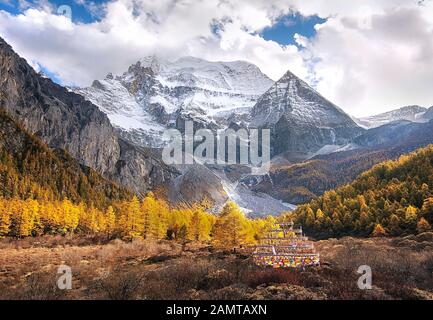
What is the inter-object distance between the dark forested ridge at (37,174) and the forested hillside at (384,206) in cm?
8288

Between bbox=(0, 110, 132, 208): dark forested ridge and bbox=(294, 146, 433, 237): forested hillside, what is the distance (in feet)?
272

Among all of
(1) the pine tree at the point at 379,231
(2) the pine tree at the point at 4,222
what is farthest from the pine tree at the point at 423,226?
(2) the pine tree at the point at 4,222

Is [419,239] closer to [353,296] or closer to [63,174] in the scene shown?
[353,296]

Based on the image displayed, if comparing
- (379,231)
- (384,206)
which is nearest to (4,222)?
(379,231)

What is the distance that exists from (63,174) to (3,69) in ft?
214

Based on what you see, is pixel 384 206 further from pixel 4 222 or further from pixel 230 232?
pixel 4 222

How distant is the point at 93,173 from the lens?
17425cm

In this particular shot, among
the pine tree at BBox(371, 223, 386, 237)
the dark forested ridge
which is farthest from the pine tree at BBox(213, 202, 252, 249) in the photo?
the dark forested ridge

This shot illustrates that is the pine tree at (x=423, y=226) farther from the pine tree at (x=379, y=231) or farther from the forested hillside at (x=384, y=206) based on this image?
the pine tree at (x=379, y=231)

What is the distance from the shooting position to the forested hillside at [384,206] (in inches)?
2872

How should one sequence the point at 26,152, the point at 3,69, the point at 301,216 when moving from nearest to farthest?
the point at 301,216
the point at 26,152
the point at 3,69
